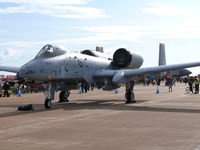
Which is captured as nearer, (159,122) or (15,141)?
(15,141)

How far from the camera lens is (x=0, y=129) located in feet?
38.5

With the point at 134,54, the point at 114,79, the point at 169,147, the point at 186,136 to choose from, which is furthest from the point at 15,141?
the point at 134,54

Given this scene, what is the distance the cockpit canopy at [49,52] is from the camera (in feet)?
65.7

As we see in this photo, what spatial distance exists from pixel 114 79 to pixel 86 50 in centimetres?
582

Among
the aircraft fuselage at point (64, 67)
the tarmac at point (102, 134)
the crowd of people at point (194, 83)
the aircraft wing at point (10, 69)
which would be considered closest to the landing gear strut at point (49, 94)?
the aircraft fuselage at point (64, 67)

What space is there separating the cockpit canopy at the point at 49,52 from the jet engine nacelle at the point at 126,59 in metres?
6.70

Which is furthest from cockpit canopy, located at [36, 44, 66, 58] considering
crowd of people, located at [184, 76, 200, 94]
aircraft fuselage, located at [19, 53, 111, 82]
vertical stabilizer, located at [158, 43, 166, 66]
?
crowd of people, located at [184, 76, 200, 94]

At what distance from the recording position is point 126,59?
2650 cm

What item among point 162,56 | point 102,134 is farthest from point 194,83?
point 102,134

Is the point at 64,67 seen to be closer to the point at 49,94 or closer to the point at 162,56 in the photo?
the point at 49,94

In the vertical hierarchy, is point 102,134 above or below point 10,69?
below

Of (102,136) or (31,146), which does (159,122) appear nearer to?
(102,136)

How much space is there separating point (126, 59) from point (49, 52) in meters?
7.98

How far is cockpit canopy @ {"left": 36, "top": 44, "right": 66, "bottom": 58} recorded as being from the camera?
2003 cm
